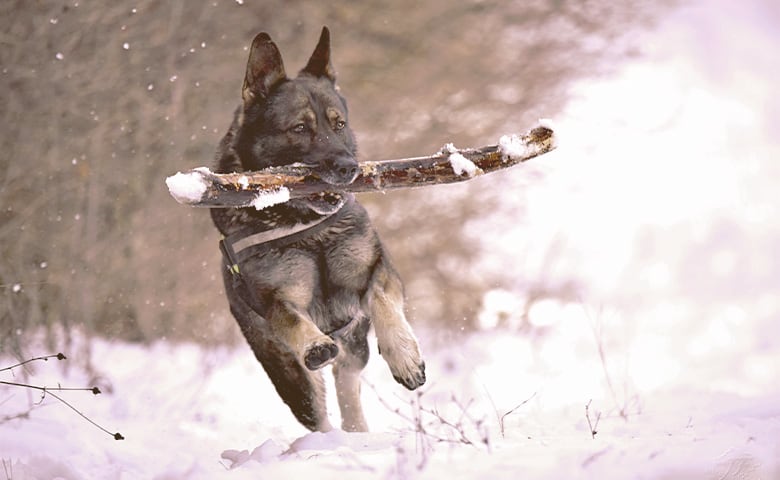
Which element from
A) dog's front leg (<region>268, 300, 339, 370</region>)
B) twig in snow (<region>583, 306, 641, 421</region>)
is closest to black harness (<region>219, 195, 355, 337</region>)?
dog's front leg (<region>268, 300, 339, 370</region>)

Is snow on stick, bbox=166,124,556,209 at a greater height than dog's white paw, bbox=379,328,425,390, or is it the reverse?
snow on stick, bbox=166,124,556,209

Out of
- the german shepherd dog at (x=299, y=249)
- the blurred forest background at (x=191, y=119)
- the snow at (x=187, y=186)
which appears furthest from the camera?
the blurred forest background at (x=191, y=119)

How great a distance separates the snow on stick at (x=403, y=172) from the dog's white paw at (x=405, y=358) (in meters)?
0.84

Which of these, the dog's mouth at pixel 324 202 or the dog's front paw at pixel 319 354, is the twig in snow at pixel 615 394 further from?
the dog's mouth at pixel 324 202

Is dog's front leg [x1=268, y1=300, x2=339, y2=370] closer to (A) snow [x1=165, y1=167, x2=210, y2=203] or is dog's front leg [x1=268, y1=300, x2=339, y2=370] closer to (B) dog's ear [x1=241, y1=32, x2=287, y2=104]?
(A) snow [x1=165, y1=167, x2=210, y2=203]

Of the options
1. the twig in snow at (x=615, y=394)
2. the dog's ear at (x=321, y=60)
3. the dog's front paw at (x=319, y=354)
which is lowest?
the twig in snow at (x=615, y=394)

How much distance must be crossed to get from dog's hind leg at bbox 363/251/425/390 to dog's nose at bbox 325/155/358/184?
2.45ft

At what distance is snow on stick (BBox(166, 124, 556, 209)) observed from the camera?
11.5 feet

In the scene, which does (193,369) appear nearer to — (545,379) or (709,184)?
(545,379)

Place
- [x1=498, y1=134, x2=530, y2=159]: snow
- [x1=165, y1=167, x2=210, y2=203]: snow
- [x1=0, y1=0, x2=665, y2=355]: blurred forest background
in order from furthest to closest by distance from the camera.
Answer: [x1=0, y1=0, x2=665, y2=355]: blurred forest background < [x1=498, y1=134, x2=530, y2=159]: snow < [x1=165, y1=167, x2=210, y2=203]: snow

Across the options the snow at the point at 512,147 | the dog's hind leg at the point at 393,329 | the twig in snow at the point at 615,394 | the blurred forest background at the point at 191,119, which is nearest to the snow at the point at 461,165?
the snow at the point at 512,147

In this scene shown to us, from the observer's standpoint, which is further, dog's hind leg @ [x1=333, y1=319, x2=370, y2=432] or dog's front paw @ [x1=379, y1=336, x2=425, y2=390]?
dog's hind leg @ [x1=333, y1=319, x2=370, y2=432]

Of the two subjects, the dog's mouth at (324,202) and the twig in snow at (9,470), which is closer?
the twig in snow at (9,470)

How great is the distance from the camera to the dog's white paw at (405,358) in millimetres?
3727
